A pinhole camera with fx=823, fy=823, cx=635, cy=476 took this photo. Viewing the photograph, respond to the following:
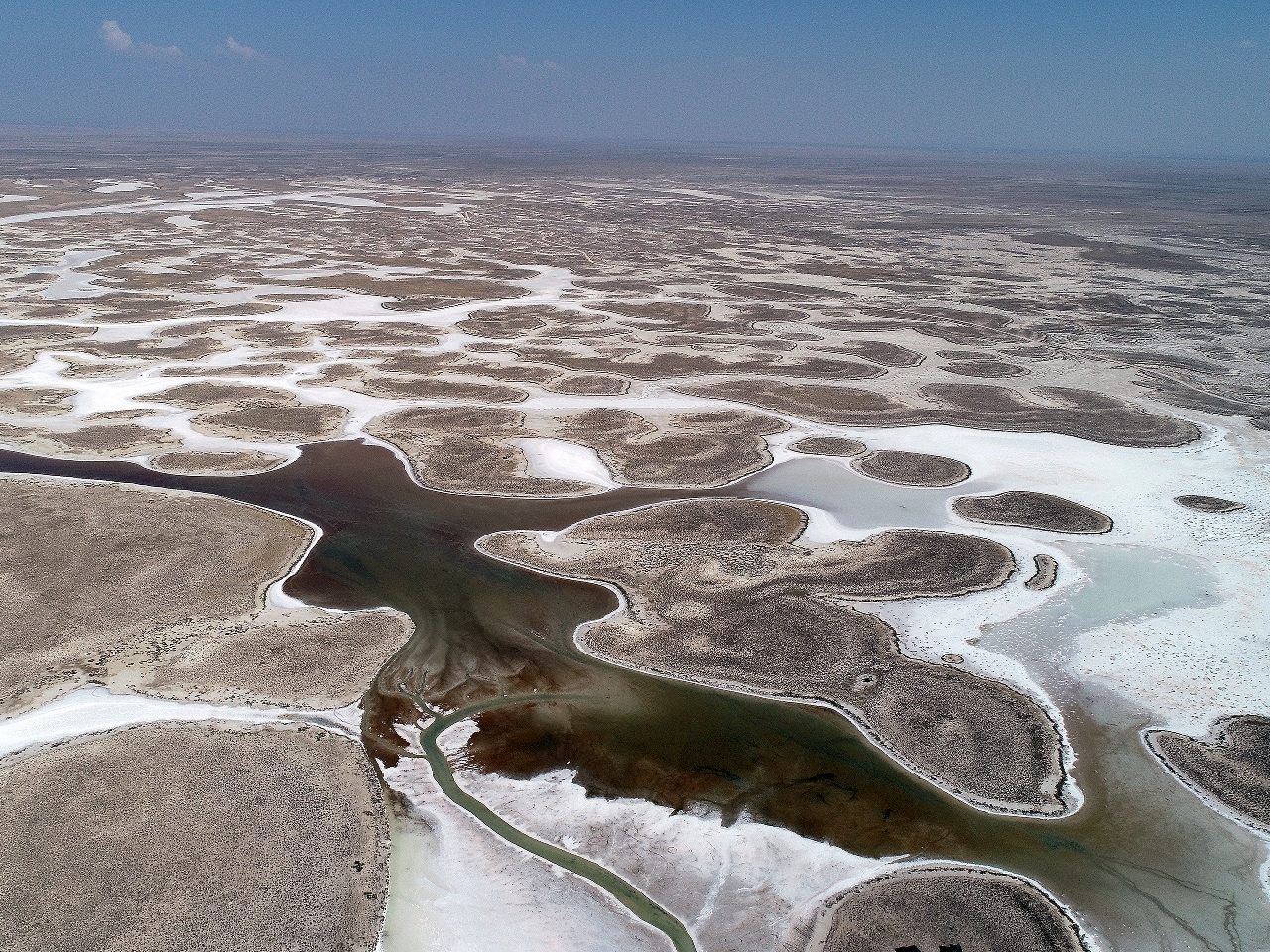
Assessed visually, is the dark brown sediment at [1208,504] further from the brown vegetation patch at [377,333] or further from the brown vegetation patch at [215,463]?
the brown vegetation patch at [377,333]

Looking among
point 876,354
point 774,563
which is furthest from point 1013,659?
point 876,354

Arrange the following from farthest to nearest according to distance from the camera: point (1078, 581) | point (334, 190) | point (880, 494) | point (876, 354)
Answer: point (334, 190), point (876, 354), point (880, 494), point (1078, 581)

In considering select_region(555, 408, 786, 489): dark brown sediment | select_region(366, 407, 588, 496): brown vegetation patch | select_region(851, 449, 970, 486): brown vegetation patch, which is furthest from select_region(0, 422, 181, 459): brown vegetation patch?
select_region(851, 449, 970, 486): brown vegetation patch

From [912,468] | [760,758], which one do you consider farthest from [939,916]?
[912,468]

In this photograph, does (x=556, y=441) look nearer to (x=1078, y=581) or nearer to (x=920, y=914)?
(x=1078, y=581)

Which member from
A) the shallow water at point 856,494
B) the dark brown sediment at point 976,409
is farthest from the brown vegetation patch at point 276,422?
the shallow water at point 856,494

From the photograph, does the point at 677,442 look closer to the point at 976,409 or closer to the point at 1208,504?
the point at 976,409

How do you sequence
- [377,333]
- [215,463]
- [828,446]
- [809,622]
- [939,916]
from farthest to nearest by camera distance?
[377,333]
[828,446]
[215,463]
[809,622]
[939,916]

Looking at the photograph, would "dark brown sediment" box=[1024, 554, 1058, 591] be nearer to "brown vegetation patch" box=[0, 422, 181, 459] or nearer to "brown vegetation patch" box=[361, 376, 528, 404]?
"brown vegetation patch" box=[361, 376, 528, 404]
